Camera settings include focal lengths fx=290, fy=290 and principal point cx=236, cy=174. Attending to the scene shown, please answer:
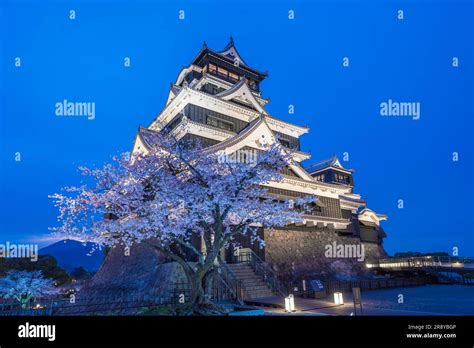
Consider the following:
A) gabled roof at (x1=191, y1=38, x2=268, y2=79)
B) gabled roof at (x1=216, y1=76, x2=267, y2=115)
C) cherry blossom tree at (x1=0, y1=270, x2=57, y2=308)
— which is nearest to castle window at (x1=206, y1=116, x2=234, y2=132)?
gabled roof at (x1=216, y1=76, x2=267, y2=115)

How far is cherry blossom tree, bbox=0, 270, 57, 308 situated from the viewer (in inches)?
877

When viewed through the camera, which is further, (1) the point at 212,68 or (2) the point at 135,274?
(1) the point at 212,68

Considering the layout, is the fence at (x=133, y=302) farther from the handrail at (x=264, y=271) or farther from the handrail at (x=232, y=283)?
the handrail at (x=264, y=271)

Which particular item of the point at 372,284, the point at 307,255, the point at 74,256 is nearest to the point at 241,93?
the point at 307,255

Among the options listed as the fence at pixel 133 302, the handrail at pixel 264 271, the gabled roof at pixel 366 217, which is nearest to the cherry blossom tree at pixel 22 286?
the fence at pixel 133 302

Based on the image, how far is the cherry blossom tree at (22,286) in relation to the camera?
877 inches

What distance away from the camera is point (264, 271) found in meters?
16.8

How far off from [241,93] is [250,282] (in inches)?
648

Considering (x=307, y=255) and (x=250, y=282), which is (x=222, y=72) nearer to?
(x=307, y=255)

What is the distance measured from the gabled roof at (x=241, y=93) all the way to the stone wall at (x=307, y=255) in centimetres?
1131
